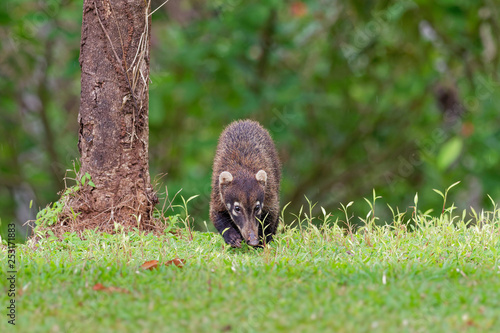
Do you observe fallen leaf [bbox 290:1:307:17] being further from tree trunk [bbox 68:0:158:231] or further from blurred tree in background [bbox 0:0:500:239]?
tree trunk [bbox 68:0:158:231]

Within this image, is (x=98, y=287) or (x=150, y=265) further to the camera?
(x=150, y=265)

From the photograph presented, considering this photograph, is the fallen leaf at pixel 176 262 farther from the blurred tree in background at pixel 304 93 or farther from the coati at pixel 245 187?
the blurred tree in background at pixel 304 93

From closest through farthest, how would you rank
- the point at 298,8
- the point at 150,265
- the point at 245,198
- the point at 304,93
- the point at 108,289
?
1. the point at 108,289
2. the point at 150,265
3. the point at 245,198
4. the point at 304,93
5. the point at 298,8

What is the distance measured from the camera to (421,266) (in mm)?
4359

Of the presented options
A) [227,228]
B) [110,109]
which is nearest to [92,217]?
[110,109]

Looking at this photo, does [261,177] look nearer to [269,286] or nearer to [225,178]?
[225,178]

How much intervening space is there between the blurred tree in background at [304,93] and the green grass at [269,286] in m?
2.64

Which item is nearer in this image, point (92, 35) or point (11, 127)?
point (92, 35)

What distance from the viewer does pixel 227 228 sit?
5.56 meters

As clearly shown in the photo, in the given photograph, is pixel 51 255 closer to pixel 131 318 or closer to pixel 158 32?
pixel 131 318

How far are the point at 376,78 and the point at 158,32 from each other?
4903mm

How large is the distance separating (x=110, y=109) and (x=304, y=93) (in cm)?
471

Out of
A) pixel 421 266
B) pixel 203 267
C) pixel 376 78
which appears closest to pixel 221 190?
pixel 203 267

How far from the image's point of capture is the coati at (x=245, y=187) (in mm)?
5812
